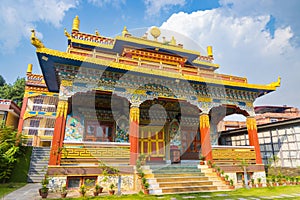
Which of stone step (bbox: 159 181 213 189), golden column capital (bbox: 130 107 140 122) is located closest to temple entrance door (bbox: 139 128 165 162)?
golden column capital (bbox: 130 107 140 122)

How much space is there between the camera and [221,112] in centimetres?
1443

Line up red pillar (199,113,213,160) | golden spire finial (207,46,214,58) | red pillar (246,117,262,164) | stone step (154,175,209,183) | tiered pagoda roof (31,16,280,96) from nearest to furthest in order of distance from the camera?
1. stone step (154,175,209,183)
2. tiered pagoda roof (31,16,280,96)
3. red pillar (199,113,213,160)
4. red pillar (246,117,262,164)
5. golden spire finial (207,46,214,58)

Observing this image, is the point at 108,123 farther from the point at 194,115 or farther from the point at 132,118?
the point at 194,115

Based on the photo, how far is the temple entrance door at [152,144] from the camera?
41.0 ft

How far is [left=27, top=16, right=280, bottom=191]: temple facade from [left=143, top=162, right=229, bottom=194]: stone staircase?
1054 mm

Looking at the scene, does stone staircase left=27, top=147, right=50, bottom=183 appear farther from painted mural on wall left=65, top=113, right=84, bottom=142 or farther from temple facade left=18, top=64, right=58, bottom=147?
temple facade left=18, top=64, right=58, bottom=147

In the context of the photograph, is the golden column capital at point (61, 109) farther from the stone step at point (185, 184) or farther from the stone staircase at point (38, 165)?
the stone step at point (185, 184)

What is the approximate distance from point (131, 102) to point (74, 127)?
4247 millimetres

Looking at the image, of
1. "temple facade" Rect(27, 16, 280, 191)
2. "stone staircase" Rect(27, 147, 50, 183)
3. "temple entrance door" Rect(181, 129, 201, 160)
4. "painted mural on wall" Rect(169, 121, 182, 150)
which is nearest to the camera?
"temple facade" Rect(27, 16, 280, 191)

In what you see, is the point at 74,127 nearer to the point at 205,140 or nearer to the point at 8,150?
the point at 8,150

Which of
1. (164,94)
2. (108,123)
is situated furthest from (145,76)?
(108,123)

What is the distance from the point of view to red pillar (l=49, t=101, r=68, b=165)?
25.1ft

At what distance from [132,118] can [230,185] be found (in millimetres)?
5045

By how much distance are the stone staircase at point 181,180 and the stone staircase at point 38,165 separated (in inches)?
226
